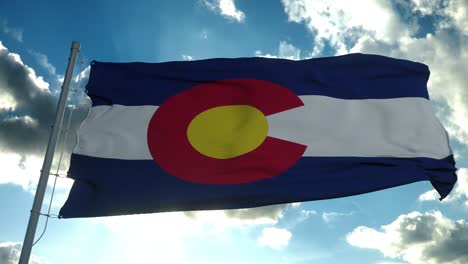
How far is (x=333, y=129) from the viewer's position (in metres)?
10.4

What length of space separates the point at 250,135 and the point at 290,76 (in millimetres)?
1669

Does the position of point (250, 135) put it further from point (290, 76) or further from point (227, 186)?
point (290, 76)

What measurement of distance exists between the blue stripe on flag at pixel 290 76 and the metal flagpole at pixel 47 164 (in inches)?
43.9

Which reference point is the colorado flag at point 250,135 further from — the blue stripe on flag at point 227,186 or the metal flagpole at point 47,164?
the metal flagpole at point 47,164

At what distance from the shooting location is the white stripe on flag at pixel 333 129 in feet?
32.5

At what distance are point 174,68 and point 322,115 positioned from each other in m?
3.17

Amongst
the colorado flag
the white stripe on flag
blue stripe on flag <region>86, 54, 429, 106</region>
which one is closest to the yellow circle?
the colorado flag

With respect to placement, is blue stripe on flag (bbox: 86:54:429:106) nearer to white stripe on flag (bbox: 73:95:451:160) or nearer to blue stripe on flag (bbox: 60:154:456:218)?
white stripe on flag (bbox: 73:95:451:160)

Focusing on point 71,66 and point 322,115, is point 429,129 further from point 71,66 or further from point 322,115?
point 71,66

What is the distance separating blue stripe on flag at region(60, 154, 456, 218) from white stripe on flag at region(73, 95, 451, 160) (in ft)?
0.67

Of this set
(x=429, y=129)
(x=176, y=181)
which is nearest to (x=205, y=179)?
(x=176, y=181)

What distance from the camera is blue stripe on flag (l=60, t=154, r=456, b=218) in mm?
9203

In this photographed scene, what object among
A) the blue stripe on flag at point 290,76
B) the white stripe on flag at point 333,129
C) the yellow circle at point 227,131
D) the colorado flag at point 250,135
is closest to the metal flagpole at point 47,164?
the colorado flag at point 250,135

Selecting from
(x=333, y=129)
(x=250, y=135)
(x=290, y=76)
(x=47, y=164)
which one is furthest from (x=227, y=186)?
(x=47, y=164)
